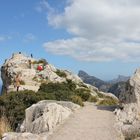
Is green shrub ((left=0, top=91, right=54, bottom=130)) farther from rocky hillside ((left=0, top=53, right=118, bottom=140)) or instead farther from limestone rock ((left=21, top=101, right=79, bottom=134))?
limestone rock ((left=21, top=101, right=79, bottom=134))

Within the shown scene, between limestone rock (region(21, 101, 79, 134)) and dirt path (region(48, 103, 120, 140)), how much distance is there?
0.47 m

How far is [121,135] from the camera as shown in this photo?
58.9ft

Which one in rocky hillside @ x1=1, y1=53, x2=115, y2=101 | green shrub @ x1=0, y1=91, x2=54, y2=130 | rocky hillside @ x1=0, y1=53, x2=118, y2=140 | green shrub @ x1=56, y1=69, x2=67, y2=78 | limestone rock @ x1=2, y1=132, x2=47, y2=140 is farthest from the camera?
green shrub @ x1=56, y1=69, x2=67, y2=78

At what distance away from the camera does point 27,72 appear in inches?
1954

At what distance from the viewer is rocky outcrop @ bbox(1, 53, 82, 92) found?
47.9m

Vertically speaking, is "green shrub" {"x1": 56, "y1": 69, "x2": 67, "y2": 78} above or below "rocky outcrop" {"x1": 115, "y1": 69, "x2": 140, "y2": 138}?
→ above

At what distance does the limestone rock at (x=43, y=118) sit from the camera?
729 inches

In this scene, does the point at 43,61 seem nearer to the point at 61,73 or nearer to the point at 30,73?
the point at 61,73

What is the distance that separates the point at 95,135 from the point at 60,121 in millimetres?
3099

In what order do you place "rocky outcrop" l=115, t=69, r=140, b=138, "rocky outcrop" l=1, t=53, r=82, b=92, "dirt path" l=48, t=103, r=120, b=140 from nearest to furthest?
"dirt path" l=48, t=103, r=120, b=140, "rocky outcrop" l=115, t=69, r=140, b=138, "rocky outcrop" l=1, t=53, r=82, b=92

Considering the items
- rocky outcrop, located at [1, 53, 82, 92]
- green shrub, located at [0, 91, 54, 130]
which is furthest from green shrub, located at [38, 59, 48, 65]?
green shrub, located at [0, 91, 54, 130]

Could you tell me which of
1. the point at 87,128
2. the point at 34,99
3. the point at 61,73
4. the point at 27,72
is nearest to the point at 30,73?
the point at 27,72

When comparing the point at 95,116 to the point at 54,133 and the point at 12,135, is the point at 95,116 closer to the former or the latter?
the point at 54,133

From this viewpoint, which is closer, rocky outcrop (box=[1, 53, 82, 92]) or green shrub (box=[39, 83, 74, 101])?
green shrub (box=[39, 83, 74, 101])
